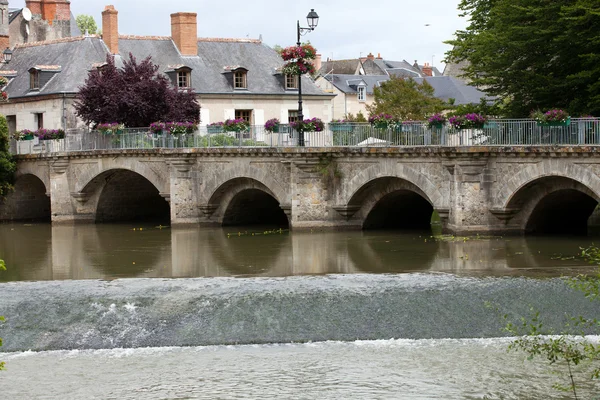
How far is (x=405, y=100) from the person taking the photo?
6278 cm

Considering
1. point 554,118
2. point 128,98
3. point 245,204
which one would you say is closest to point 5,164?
point 128,98

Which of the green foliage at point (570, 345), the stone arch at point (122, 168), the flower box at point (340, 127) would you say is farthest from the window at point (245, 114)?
the green foliage at point (570, 345)

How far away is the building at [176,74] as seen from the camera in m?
47.5

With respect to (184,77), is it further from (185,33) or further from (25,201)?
(25,201)

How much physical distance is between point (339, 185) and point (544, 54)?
8.15 meters

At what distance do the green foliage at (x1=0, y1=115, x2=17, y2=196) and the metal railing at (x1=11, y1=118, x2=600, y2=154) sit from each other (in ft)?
2.93

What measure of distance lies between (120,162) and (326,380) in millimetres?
24334

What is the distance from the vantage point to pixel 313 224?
112 ft

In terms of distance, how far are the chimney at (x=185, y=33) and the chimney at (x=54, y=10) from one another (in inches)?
531

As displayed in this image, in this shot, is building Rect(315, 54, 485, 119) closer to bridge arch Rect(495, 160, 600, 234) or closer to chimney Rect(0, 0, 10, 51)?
chimney Rect(0, 0, 10, 51)

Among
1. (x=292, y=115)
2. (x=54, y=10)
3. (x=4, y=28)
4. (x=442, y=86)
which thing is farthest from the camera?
(x=442, y=86)

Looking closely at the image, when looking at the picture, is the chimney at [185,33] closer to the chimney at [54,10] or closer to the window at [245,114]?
the window at [245,114]

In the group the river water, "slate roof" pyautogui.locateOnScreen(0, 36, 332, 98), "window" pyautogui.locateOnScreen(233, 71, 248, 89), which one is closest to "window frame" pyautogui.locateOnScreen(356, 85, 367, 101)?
"slate roof" pyautogui.locateOnScreen(0, 36, 332, 98)

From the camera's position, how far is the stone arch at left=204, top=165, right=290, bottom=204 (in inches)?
1382
